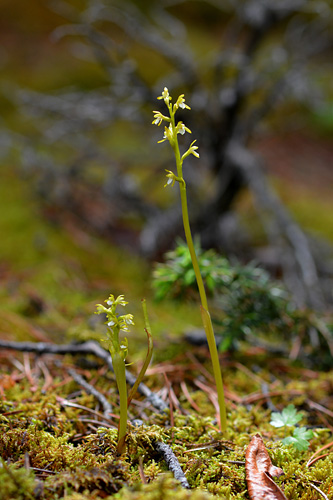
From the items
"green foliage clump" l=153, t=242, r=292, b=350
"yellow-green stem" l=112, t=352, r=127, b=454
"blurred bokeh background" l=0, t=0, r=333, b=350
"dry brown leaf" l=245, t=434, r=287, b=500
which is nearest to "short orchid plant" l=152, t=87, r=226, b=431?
"dry brown leaf" l=245, t=434, r=287, b=500

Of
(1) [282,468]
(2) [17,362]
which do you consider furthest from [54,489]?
(2) [17,362]

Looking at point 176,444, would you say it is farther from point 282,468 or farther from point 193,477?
point 282,468

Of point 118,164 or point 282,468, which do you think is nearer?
point 282,468

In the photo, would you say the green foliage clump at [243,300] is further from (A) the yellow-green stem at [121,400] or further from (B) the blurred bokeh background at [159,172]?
(A) the yellow-green stem at [121,400]

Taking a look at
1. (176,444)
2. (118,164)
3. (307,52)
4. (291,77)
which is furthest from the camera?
(118,164)

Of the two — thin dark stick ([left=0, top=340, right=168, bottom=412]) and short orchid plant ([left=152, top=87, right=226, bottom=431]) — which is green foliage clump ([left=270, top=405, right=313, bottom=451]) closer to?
short orchid plant ([left=152, top=87, right=226, bottom=431])

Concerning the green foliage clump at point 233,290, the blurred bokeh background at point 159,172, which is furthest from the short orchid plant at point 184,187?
the blurred bokeh background at point 159,172

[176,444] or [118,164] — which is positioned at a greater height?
[118,164]
